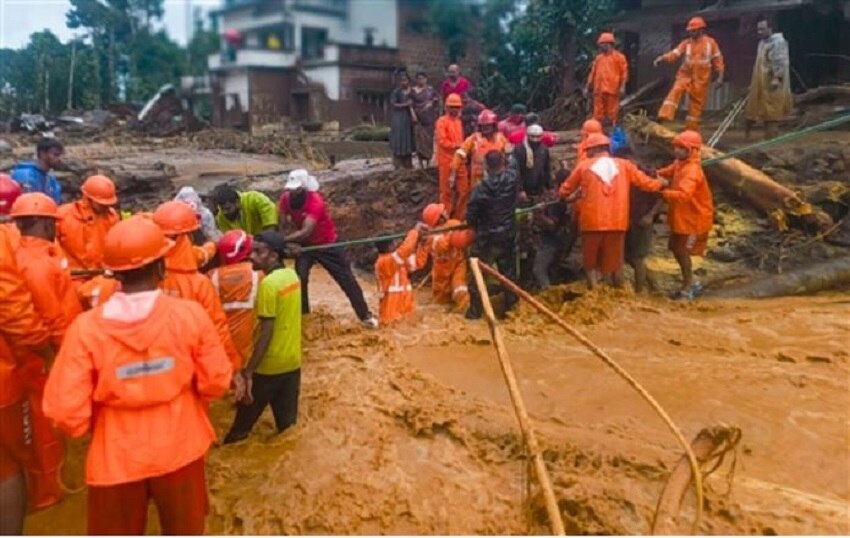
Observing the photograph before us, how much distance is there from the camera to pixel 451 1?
3.70 metres

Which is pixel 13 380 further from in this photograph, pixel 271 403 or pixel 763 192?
pixel 763 192

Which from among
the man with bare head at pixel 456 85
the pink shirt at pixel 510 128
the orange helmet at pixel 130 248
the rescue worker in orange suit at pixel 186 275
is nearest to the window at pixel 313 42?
the orange helmet at pixel 130 248

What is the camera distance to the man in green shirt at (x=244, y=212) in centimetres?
616

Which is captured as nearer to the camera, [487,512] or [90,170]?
[487,512]

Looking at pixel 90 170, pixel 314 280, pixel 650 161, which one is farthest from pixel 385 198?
pixel 90 170

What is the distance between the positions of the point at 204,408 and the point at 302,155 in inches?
485

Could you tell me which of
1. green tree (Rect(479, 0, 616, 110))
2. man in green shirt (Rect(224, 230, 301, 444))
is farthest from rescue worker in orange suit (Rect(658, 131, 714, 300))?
green tree (Rect(479, 0, 616, 110))

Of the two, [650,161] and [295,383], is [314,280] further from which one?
[295,383]

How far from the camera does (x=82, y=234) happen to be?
5.43 metres

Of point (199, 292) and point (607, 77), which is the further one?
point (607, 77)

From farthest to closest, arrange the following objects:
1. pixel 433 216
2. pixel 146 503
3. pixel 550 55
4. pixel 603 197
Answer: pixel 550 55
pixel 433 216
pixel 603 197
pixel 146 503

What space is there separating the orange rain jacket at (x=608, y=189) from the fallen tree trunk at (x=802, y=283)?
1612 mm

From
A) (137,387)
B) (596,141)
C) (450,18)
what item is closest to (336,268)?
(596,141)

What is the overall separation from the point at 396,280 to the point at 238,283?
9.16 feet
